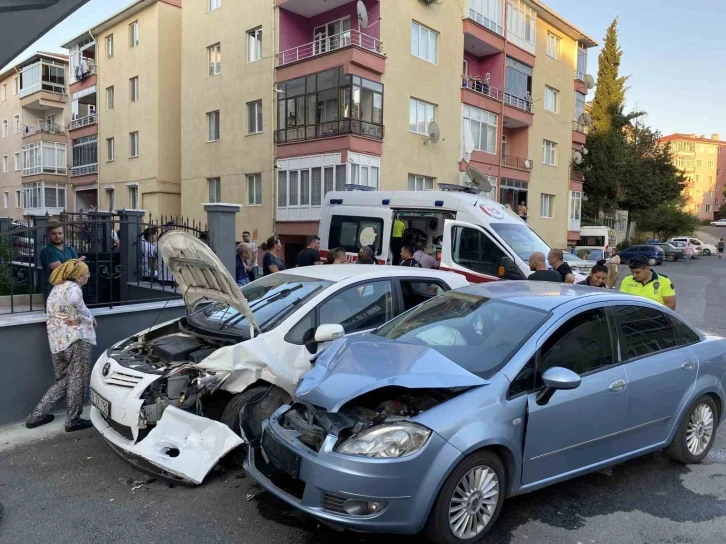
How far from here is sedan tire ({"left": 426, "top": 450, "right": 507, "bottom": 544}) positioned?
320 centimetres

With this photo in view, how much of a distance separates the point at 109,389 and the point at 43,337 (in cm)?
185

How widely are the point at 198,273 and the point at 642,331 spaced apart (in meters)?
3.85

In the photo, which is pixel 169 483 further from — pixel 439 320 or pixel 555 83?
pixel 555 83

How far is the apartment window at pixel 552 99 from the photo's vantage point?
3083 centimetres

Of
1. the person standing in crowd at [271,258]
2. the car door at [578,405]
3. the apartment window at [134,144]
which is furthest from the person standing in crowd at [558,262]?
the apartment window at [134,144]

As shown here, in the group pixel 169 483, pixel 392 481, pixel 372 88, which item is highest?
pixel 372 88

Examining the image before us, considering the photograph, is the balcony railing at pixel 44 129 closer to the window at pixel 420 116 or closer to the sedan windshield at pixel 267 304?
the window at pixel 420 116

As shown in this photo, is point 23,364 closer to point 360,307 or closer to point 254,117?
point 360,307

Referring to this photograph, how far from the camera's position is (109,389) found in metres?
4.46

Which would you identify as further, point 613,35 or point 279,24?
point 613,35

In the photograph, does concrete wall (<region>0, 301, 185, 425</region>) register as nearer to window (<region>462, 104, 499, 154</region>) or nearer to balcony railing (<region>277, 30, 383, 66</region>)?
balcony railing (<region>277, 30, 383, 66</region>)

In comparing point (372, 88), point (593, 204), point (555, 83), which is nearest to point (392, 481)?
point (372, 88)

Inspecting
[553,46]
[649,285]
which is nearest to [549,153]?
[553,46]

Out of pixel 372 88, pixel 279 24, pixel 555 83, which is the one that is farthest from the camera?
pixel 555 83
